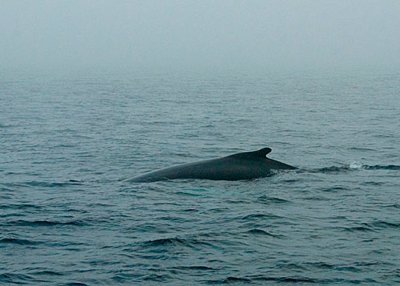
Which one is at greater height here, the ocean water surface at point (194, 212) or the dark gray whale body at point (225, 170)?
the dark gray whale body at point (225, 170)

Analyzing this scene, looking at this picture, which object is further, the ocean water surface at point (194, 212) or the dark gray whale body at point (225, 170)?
the dark gray whale body at point (225, 170)

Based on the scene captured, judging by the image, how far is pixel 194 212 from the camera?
1644 cm

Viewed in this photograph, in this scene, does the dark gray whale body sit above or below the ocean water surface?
above

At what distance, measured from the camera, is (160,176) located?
66.5 ft

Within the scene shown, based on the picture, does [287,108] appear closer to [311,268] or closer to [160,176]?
[160,176]

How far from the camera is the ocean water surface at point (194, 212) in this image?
40.4 ft

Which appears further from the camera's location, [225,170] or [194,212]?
[225,170]

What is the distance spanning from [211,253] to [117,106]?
4097 centimetres

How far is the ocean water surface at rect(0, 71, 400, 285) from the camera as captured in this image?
12.3 meters

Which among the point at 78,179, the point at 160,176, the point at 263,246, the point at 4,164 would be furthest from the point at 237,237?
the point at 4,164

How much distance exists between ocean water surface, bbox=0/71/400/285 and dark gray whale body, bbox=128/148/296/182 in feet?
1.14

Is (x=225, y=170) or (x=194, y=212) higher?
(x=225, y=170)

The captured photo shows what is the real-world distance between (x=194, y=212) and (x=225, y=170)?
3602mm

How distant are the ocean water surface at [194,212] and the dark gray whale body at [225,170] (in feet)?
1.14
